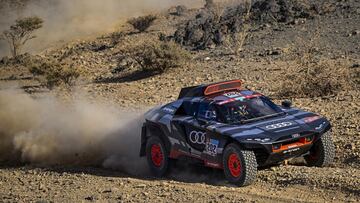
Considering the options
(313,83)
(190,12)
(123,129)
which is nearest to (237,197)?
(123,129)

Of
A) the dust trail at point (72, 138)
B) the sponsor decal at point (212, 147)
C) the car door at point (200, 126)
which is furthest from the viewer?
the dust trail at point (72, 138)

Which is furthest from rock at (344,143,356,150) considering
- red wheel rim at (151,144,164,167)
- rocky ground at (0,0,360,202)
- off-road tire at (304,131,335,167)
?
red wheel rim at (151,144,164,167)

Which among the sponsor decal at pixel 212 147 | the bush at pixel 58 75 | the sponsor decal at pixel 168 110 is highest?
the sponsor decal at pixel 168 110

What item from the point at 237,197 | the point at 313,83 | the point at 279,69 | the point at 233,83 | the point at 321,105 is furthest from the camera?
the point at 279,69

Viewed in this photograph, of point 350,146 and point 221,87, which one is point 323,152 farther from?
point 221,87

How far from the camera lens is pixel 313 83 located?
1753cm

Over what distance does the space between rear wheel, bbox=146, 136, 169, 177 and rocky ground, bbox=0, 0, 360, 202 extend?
8.6 inches

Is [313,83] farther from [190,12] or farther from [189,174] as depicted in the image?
[190,12]

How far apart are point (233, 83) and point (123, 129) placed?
3.07 m

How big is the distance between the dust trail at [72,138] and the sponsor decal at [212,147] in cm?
229

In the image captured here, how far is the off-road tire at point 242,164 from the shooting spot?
995 cm

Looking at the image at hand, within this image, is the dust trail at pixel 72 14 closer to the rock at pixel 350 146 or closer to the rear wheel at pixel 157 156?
the rear wheel at pixel 157 156

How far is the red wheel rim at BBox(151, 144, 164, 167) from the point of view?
1202 centimetres

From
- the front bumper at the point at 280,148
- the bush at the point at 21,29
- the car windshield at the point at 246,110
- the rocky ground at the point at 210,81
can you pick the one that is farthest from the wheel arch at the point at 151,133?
the bush at the point at 21,29
